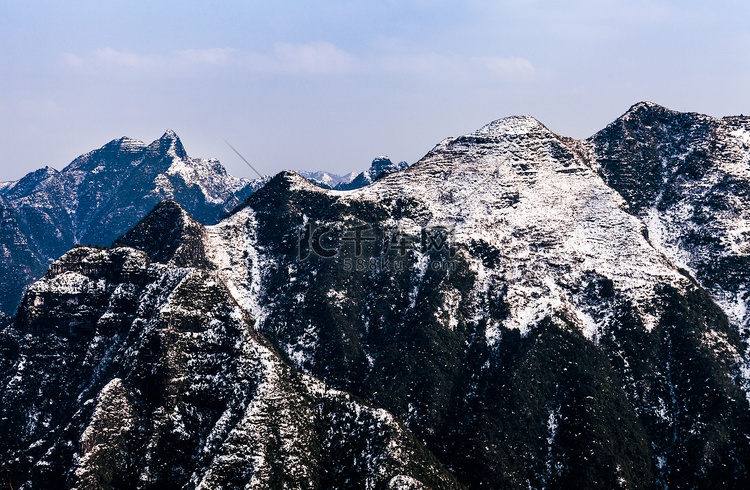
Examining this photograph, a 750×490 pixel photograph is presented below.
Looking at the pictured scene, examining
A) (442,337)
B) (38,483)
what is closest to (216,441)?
(38,483)

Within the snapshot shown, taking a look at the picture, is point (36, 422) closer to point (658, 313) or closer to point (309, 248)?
point (309, 248)

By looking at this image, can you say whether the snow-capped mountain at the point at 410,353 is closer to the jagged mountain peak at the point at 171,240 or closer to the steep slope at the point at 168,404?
the steep slope at the point at 168,404

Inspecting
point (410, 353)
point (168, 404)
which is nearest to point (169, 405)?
point (168, 404)

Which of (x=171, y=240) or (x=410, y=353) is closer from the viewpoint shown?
(x=410, y=353)

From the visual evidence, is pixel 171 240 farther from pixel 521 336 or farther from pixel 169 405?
pixel 521 336

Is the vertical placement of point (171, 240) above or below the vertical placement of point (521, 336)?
above

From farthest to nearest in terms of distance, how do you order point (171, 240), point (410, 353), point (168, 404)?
point (171, 240) < point (410, 353) < point (168, 404)
